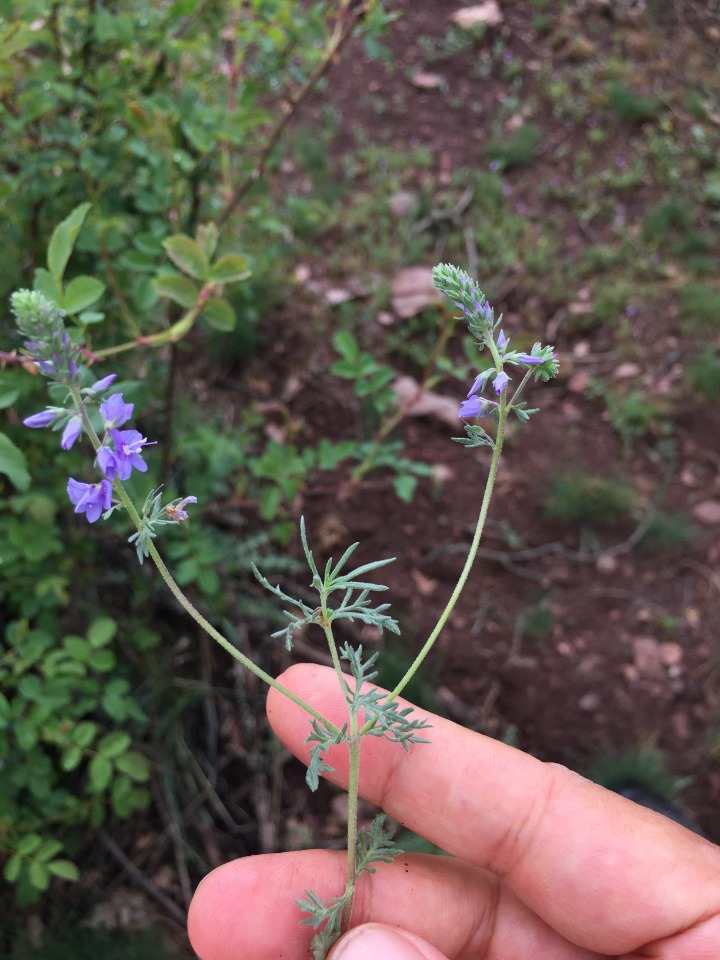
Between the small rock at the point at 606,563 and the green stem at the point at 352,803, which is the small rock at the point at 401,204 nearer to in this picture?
the small rock at the point at 606,563

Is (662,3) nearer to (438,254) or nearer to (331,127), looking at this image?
(331,127)

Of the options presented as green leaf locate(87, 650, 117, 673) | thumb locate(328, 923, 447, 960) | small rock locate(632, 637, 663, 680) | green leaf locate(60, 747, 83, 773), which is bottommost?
small rock locate(632, 637, 663, 680)

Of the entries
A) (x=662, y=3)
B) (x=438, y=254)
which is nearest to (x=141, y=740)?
(x=438, y=254)

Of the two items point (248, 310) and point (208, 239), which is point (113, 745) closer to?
point (208, 239)

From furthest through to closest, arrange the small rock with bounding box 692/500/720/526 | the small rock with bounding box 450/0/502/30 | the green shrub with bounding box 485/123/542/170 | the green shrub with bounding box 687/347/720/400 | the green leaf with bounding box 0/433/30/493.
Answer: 1. the small rock with bounding box 450/0/502/30
2. the green shrub with bounding box 485/123/542/170
3. the green shrub with bounding box 687/347/720/400
4. the small rock with bounding box 692/500/720/526
5. the green leaf with bounding box 0/433/30/493

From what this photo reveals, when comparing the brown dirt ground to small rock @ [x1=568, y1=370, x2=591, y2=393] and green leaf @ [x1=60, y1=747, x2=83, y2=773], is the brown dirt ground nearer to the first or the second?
small rock @ [x1=568, y1=370, x2=591, y2=393]

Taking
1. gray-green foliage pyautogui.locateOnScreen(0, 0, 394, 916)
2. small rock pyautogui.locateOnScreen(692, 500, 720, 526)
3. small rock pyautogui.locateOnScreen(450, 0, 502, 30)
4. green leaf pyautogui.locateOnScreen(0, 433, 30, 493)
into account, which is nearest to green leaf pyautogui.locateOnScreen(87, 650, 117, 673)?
gray-green foliage pyautogui.locateOnScreen(0, 0, 394, 916)

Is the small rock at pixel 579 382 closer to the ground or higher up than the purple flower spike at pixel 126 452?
closer to the ground

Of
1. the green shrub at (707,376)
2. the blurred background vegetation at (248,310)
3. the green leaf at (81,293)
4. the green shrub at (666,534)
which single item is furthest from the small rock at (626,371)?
the green leaf at (81,293)
